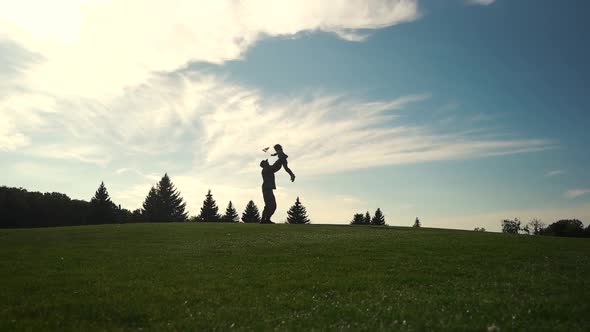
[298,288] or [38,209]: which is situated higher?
[38,209]

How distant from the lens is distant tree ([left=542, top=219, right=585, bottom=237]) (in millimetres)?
80688

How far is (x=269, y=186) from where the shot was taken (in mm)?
49375

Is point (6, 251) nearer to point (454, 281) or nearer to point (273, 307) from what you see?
point (273, 307)

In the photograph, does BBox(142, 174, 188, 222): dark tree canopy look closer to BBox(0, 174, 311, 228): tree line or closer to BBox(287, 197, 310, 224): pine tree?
BBox(0, 174, 311, 228): tree line

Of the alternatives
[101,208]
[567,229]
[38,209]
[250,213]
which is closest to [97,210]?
[101,208]

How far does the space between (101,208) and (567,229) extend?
414ft

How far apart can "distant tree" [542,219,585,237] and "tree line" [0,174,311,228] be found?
7254 cm

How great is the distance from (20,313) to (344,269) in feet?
39.0

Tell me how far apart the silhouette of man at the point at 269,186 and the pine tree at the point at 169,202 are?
331 ft

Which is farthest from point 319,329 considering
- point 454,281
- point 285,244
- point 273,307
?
point 285,244

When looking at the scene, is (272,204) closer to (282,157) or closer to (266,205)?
(266,205)

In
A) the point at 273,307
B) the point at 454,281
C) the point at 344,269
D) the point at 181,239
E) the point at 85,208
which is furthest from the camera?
the point at 85,208

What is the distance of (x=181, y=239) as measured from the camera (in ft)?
109

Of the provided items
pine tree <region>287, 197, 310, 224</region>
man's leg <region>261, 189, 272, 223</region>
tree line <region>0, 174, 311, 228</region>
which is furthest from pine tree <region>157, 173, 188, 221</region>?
man's leg <region>261, 189, 272, 223</region>
